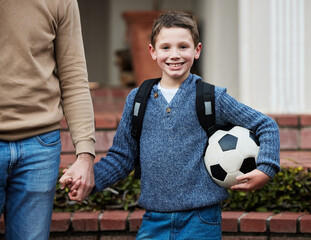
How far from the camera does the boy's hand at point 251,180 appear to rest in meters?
2.21

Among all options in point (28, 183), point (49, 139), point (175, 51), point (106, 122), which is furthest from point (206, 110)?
point (106, 122)

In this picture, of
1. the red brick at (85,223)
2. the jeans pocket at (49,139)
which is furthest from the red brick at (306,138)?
the jeans pocket at (49,139)

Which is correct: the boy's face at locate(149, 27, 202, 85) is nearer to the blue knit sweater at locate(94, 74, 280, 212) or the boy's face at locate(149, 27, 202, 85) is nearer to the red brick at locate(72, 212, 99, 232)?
the blue knit sweater at locate(94, 74, 280, 212)

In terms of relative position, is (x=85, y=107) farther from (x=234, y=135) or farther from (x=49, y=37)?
(x=234, y=135)

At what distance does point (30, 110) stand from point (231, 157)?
0.82m

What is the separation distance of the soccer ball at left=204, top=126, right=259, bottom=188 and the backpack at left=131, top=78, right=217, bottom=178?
0.27 feet

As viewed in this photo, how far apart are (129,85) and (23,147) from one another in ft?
19.7

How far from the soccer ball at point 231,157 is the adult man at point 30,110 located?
1.74ft

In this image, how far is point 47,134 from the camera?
2.07 m

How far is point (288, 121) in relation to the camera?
13.6 feet

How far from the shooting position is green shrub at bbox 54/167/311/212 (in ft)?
10.6

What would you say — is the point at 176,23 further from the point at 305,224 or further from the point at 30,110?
the point at 305,224

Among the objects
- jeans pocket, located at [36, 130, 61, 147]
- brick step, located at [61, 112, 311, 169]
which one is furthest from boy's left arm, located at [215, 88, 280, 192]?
brick step, located at [61, 112, 311, 169]

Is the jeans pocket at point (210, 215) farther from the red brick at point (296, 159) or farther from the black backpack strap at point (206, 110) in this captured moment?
the red brick at point (296, 159)
